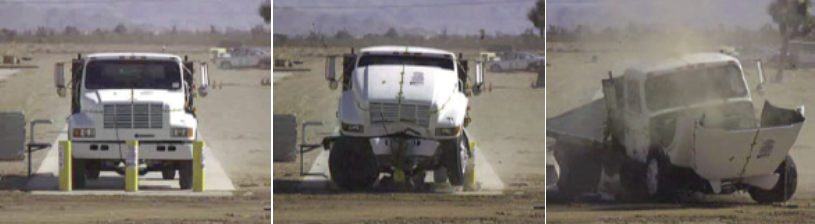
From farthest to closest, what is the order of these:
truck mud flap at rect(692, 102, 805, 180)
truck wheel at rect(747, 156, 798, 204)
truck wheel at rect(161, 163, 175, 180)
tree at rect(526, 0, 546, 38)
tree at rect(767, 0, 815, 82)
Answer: tree at rect(767, 0, 815, 82) → tree at rect(526, 0, 546, 38) → truck wheel at rect(161, 163, 175, 180) → truck wheel at rect(747, 156, 798, 204) → truck mud flap at rect(692, 102, 805, 180)

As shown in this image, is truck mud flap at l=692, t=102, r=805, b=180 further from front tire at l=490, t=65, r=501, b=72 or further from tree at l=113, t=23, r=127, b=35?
tree at l=113, t=23, r=127, b=35

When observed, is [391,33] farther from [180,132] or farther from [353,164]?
[180,132]

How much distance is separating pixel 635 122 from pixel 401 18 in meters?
2.67

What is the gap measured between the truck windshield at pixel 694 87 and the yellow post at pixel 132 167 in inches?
177

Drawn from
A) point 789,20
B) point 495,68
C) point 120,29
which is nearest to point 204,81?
point 495,68

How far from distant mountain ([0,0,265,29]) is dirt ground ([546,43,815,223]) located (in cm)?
415

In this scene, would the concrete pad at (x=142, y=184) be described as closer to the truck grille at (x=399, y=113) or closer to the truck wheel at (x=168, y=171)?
the truck wheel at (x=168, y=171)

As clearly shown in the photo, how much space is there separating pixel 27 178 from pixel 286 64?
298 cm

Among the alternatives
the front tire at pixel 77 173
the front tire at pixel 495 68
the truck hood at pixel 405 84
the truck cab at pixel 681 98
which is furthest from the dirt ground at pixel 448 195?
the front tire at pixel 77 173

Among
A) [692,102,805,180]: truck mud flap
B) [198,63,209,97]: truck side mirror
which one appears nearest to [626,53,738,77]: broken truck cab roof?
[692,102,805,180]: truck mud flap

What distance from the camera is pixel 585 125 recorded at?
39.9 feet

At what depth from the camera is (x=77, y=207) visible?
12.6 m

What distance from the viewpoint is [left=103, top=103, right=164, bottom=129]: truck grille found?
43.9ft

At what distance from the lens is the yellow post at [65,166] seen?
1338 cm
